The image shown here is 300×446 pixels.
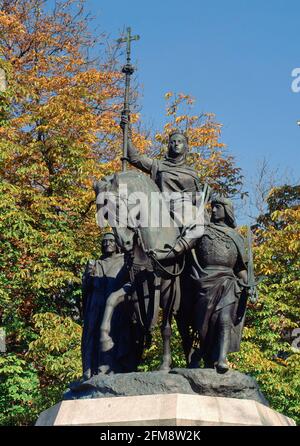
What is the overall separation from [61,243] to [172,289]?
11305 mm

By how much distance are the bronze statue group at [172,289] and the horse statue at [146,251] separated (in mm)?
12

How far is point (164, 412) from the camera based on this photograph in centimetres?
859

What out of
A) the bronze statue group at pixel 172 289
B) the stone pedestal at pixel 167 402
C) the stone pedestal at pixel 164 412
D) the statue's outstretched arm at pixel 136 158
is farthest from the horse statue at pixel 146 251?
the stone pedestal at pixel 164 412

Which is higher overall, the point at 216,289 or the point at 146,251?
the point at 146,251

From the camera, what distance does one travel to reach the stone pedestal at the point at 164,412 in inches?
337

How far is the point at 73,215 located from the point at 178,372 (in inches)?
526

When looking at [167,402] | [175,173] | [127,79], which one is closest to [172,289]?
[175,173]

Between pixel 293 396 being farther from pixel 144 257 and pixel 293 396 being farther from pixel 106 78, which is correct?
pixel 106 78

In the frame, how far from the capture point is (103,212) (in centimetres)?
1060

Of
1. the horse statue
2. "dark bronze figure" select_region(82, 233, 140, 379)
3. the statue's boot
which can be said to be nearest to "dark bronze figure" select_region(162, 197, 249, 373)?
the statue's boot

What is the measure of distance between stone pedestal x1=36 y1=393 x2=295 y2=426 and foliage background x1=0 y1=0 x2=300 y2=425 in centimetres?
986

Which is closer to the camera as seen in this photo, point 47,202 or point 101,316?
point 101,316

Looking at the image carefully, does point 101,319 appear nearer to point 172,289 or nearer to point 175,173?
point 172,289
